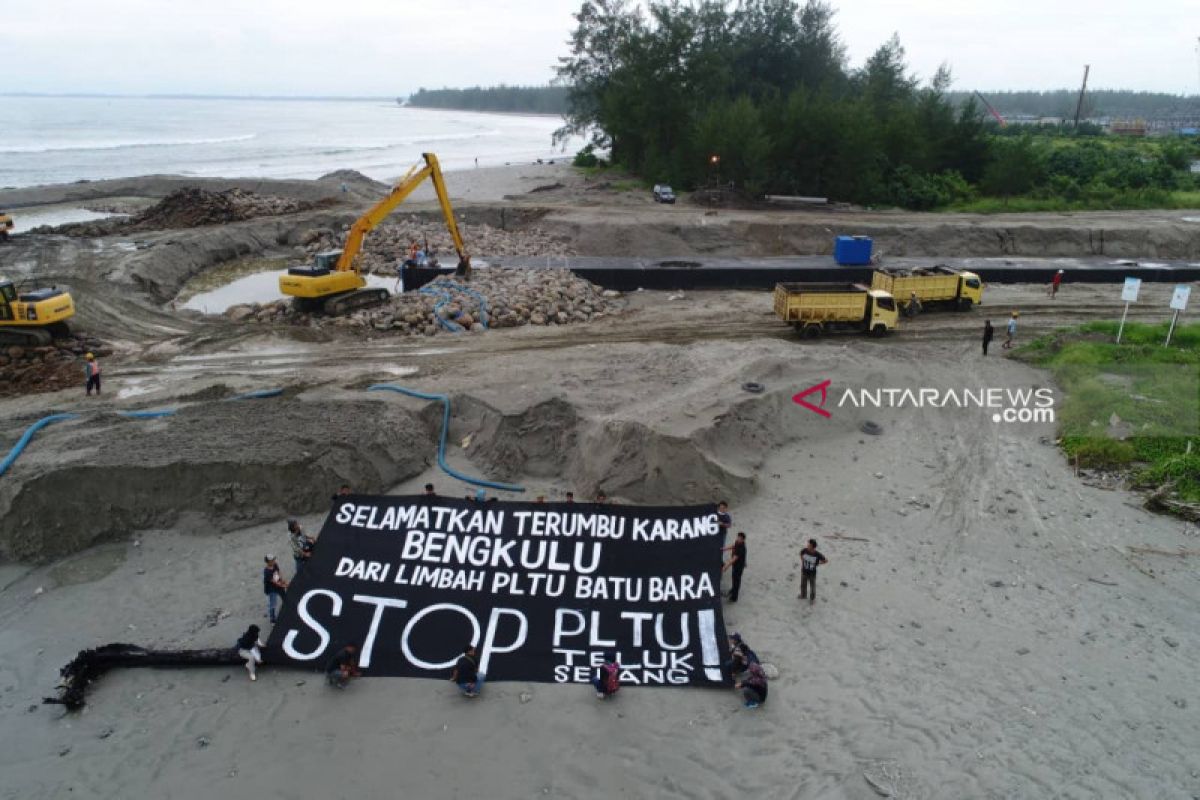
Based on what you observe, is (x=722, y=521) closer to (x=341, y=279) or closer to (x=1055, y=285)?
(x=341, y=279)

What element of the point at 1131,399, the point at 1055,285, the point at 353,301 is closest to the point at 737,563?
the point at 1131,399

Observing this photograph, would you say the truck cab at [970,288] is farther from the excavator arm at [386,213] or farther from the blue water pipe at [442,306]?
the excavator arm at [386,213]

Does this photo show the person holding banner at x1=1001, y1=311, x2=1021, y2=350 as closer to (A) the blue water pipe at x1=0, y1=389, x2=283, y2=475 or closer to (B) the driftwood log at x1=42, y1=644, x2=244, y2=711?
(A) the blue water pipe at x1=0, y1=389, x2=283, y2=475

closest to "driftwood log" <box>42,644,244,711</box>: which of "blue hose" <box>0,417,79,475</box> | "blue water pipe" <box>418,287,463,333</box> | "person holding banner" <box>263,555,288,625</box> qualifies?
"person holding banner" <box>263,555,288,625</box>

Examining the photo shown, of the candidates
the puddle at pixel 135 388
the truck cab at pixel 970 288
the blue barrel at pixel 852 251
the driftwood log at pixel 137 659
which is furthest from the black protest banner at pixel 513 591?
the blue barrel at pixel 852 251

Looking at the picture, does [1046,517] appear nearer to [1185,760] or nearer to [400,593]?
[1185,760]
